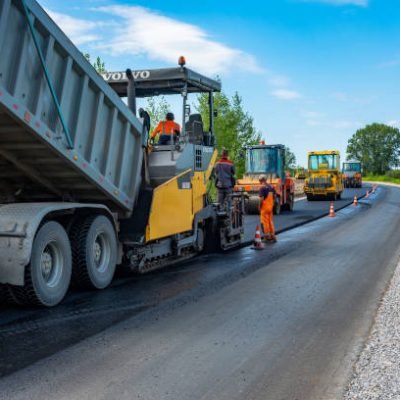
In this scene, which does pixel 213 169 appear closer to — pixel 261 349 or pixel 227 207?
pixel 227 207

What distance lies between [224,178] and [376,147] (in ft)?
470

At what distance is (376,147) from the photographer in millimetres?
146000

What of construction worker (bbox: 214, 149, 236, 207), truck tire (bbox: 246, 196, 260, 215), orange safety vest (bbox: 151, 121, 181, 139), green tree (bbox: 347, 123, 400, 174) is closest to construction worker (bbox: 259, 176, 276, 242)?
construction worker (bbox: 214, 149, 236, 207)

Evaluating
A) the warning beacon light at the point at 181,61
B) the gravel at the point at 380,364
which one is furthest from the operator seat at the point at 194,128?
the gravel at the point at 380,364

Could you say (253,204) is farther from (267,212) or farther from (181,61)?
(181,61)

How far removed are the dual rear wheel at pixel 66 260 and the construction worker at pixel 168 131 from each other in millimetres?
1928

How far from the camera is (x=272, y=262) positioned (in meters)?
9.44

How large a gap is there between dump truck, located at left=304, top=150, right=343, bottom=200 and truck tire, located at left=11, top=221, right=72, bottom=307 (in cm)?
2494

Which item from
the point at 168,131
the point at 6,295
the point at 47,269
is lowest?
the point at 6,295

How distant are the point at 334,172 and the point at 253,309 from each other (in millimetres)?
25735

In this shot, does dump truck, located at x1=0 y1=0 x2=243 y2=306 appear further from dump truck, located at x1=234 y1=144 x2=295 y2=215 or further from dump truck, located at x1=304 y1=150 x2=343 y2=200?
dump truck, located at x1=304 y1=150 x2=343 y2=200

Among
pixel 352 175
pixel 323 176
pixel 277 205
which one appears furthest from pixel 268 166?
pixel 352 175

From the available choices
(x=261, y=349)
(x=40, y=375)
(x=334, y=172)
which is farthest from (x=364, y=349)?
(x=334, y=172)

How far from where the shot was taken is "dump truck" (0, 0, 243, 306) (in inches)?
224
